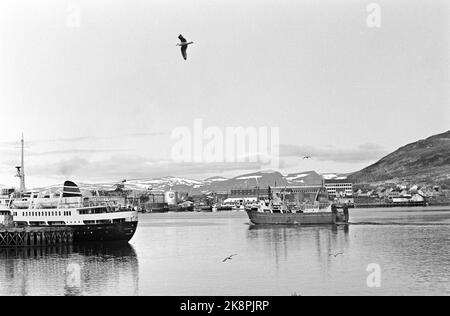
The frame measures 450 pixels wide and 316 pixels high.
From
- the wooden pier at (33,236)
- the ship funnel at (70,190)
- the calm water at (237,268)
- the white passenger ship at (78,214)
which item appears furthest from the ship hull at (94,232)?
the ship funnel at (70,190)

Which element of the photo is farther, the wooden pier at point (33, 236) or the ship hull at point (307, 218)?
the ship hull at point (307, 218)

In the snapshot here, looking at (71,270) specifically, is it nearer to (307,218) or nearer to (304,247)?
(304,247)

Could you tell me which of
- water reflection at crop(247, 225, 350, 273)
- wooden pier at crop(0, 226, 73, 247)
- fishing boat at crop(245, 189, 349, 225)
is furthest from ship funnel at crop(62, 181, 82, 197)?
fishing boat at crop(245, 189, 349, 225)

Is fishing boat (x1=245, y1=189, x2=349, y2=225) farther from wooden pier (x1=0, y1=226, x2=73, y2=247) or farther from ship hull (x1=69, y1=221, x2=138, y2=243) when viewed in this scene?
wooden pier (x1=0, y1=226, x2=73, y2=247)

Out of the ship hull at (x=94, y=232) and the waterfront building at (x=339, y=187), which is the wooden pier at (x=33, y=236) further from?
the waterfront building at (x=339, y=187)

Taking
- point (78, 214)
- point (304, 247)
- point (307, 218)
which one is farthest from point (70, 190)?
point (307, 218)
